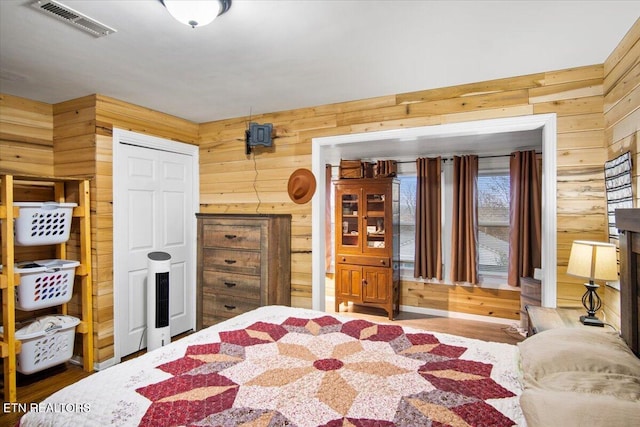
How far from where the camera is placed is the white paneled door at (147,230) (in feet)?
10.8

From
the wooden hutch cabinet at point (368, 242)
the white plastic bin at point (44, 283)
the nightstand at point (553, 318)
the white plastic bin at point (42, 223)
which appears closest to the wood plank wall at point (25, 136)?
the white plastic bin at point (42, 223)

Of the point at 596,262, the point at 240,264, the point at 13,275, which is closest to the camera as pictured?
the point at 596,262

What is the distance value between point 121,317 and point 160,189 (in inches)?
49.7

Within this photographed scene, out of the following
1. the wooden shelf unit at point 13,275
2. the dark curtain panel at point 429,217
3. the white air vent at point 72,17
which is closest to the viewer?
the white air vent at point 72,17

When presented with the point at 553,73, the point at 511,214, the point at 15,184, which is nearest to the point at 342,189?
the point at 511,214

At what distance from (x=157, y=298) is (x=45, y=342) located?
32.9 inches

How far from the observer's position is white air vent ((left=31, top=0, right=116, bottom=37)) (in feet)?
5.70

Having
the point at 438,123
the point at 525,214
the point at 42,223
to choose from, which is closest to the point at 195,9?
Result: the point at 438,123

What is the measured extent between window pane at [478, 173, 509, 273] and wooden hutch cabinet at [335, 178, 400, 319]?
1151 mm

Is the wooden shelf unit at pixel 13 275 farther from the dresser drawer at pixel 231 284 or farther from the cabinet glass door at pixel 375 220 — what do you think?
the cabinet glass door at pixel 375 220

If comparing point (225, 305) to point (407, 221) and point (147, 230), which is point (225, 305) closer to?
point (147, 230)

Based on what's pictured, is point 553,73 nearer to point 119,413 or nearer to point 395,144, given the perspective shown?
point 395,144

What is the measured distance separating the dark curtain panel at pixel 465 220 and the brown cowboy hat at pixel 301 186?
2430 millimetres

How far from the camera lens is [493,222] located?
502cm
